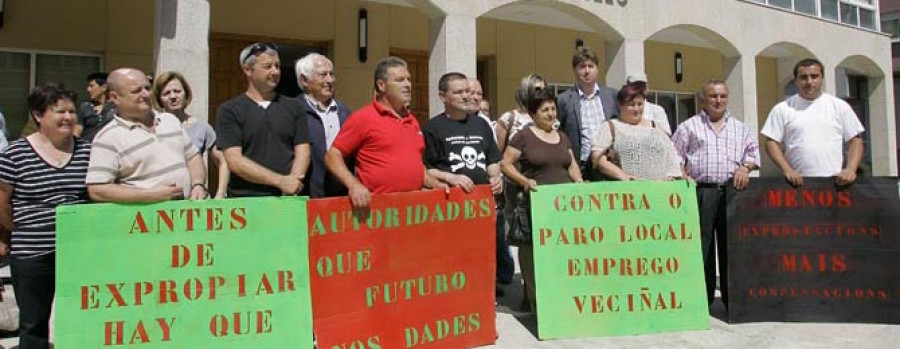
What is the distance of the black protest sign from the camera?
4758 millimetres

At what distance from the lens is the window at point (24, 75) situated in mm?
8375

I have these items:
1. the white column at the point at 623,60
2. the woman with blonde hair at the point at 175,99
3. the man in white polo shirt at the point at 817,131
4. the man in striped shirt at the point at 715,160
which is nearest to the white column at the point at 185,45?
the woman with blonde hair at the point at 175,99

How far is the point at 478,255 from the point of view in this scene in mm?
4188

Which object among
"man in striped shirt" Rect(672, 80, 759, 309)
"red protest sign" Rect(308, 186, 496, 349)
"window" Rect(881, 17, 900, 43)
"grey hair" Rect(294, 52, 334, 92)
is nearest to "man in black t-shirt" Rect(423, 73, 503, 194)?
"red protest sign" Rect(308, 186, 496, 349)

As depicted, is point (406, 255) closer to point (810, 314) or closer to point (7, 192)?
point (7, 192)

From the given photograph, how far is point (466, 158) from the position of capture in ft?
14.2

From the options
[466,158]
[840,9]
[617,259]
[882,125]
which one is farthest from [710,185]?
[882,125]

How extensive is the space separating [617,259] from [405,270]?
1.56 m

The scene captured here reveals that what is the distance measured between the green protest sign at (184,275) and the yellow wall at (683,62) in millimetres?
13002

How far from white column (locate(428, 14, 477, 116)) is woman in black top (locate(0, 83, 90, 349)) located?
17.9 feet

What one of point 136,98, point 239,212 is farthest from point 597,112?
point 136,98

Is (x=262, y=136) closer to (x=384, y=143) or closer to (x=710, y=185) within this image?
(x=384, y=143)

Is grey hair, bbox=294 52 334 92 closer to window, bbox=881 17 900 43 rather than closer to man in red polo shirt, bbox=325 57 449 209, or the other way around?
man in red polo shirt, bbox=325 57 449 209

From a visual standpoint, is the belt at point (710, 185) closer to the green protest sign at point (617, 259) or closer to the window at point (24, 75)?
the green protest sign at point (617, 259)
